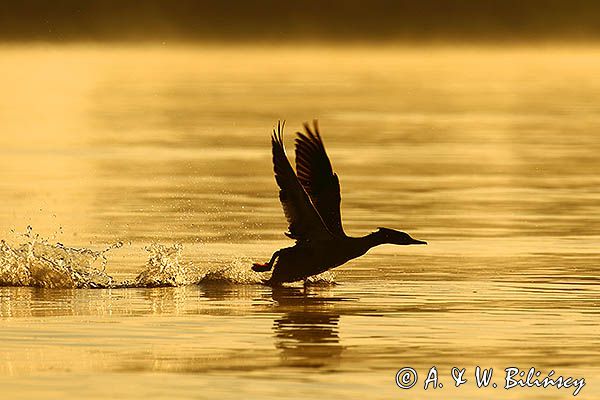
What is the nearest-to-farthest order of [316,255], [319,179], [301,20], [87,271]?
[316,255] < [319,179] < [87,271] < [301,20]

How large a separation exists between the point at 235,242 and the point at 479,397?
7.57 meters

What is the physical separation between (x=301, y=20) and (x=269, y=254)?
343 feet

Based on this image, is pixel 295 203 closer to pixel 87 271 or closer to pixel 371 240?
pixel 371 240

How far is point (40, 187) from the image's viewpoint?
25.5 meters

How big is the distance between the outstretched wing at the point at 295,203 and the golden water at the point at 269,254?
49 centimetres

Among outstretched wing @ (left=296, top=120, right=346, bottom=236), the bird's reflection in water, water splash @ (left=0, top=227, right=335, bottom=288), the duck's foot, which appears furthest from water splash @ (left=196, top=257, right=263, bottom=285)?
the duck's foot

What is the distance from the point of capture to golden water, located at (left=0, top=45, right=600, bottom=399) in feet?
43.9

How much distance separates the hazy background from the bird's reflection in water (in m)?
90.4

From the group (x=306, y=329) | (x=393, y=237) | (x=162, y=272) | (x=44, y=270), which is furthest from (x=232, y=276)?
(x=306, y=329)

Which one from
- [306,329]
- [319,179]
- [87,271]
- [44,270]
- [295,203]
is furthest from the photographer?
A: [87,271]

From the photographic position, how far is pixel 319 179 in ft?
56.8

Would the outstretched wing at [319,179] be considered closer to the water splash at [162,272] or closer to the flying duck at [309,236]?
the flying duck at [309,236]

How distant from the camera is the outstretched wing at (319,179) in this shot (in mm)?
17031

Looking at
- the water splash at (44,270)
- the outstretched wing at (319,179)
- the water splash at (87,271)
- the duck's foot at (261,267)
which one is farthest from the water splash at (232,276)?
the duck's foot at (261,267)
